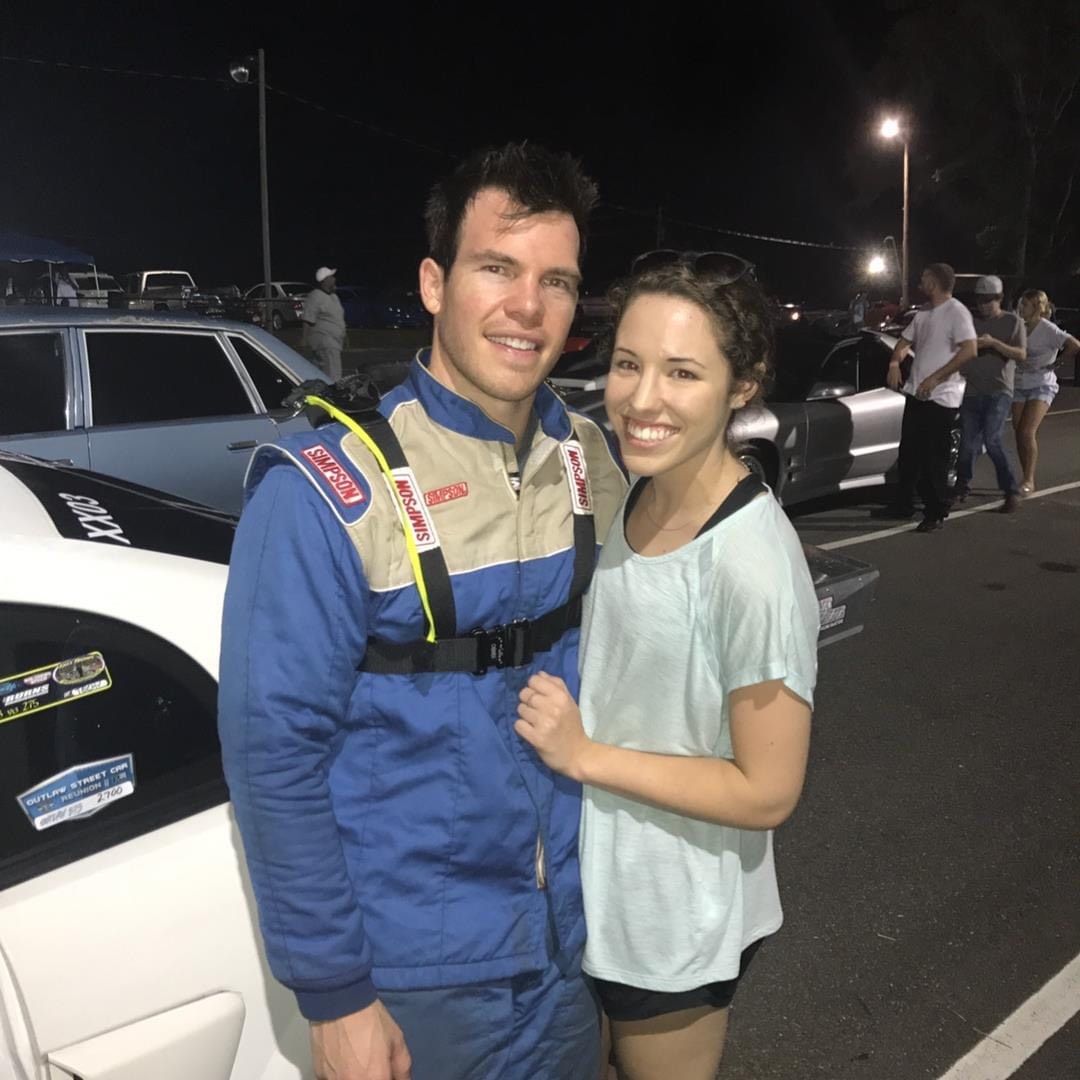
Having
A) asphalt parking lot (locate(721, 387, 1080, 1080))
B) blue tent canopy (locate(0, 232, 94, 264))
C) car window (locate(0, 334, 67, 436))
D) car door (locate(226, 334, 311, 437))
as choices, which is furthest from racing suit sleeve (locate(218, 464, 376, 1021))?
blue tent canopy (locate(0, 232, 94, 264))

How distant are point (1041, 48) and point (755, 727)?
124 feet

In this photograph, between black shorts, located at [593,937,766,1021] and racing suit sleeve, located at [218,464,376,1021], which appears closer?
racing suit sleeve, located at [218,464,376,1021]

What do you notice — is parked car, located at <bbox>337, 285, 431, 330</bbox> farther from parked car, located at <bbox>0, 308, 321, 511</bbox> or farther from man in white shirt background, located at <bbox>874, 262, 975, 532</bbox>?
parked car, located at <bbox>0, 308, 321, 511</bbox>

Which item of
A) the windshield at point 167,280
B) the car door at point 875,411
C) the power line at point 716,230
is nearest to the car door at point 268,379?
the car door at point 875,411

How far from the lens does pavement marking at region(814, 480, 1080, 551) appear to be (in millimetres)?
7203

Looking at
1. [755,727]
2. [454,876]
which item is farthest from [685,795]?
[454,876]

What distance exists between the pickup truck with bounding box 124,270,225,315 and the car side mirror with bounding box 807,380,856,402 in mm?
9069

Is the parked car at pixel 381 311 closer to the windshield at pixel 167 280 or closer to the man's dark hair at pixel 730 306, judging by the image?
the windshield at pixel 167 280

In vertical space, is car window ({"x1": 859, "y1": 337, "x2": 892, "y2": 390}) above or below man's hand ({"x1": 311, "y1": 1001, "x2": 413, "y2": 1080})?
above

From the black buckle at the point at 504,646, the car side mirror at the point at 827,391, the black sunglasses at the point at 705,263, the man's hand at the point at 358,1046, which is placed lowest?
the man's hand at the point at 358,1046

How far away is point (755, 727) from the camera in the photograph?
1391 mm

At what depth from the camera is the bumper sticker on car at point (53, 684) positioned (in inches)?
54.8

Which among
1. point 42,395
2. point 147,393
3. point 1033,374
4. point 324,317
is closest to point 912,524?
point 1033,374

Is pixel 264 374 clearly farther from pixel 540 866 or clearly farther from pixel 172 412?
pixel 540 866
